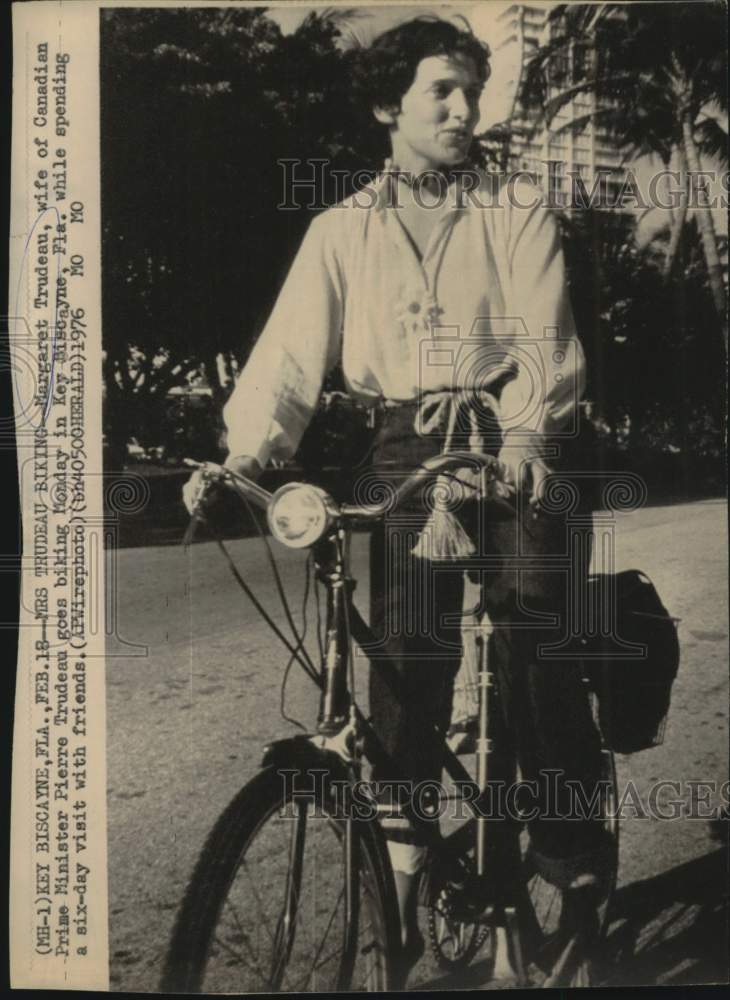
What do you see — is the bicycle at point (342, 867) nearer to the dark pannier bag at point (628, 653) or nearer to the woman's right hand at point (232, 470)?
the woman's right hand at point (232, 470)

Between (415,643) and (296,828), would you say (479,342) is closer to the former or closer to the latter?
(415,643)

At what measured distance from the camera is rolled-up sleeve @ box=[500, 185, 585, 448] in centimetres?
299

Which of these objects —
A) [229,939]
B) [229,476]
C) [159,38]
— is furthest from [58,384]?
[229,939]

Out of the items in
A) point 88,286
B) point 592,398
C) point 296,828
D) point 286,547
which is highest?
point 88,286

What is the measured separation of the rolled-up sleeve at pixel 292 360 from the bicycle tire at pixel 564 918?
1.36 meters

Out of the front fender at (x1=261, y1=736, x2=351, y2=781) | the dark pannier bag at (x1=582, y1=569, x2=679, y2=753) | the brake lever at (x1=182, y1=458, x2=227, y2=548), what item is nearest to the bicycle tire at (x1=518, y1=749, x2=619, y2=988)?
the dark pannier bag at (x1=582, y1=569, x2=679, y2=753)

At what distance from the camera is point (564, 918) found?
306cm

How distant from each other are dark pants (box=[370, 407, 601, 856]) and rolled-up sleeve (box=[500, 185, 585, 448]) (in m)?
0.15

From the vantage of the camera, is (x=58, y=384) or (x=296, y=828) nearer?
(x=296, y=828)

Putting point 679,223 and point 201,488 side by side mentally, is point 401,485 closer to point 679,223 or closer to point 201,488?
point 201,488

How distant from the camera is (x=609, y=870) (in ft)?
10.1

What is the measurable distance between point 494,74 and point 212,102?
0.83 metres

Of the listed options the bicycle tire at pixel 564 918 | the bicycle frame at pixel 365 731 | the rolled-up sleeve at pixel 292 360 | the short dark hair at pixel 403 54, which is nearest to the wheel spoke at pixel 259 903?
the bicycle frame at pixel 365 731

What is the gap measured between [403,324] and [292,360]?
341mm
